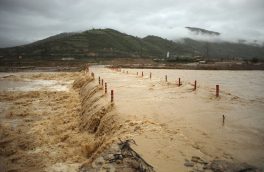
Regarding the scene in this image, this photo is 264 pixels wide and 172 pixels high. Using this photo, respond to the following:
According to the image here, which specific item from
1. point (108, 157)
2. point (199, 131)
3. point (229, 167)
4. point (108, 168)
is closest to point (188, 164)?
point (229, 167)

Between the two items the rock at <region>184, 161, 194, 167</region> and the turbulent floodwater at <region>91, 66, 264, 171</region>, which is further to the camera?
the turbulent floodwater at <region>91, 66, 264, 171</region>

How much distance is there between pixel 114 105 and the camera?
1560cm

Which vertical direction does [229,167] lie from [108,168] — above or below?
above

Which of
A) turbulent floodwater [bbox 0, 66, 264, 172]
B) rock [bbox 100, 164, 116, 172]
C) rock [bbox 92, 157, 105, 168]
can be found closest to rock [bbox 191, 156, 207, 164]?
turbulent floodwater [bbox 0, 66, 264, 172]

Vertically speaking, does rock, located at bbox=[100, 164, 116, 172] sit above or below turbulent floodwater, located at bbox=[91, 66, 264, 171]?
below

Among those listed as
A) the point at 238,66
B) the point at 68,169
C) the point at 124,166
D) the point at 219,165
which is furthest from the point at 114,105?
the point at 238,66

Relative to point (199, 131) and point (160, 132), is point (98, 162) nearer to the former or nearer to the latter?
point (160, 132)

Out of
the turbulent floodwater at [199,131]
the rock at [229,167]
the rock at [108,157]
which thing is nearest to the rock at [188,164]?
the turbulent floodwater at [199,131]

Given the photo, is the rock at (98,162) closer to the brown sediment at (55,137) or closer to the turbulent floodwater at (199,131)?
the brown sediment at (55,137)

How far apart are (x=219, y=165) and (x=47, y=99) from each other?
20782 millimetres

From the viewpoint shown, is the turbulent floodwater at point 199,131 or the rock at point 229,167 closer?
the rock at point 229,167

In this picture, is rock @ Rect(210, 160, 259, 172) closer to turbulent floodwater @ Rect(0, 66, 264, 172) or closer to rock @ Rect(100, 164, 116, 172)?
turbulent floodwater @ Rect(0, 66, 264, 172)

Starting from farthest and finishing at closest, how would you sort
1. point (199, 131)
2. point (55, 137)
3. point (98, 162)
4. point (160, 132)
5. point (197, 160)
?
point (55, 137) < point (199, 131) < point (160, 132) < point (98, 162) < point (197, 160)

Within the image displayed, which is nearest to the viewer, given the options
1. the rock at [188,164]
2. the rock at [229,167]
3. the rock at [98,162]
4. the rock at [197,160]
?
the rock at [229,167]
